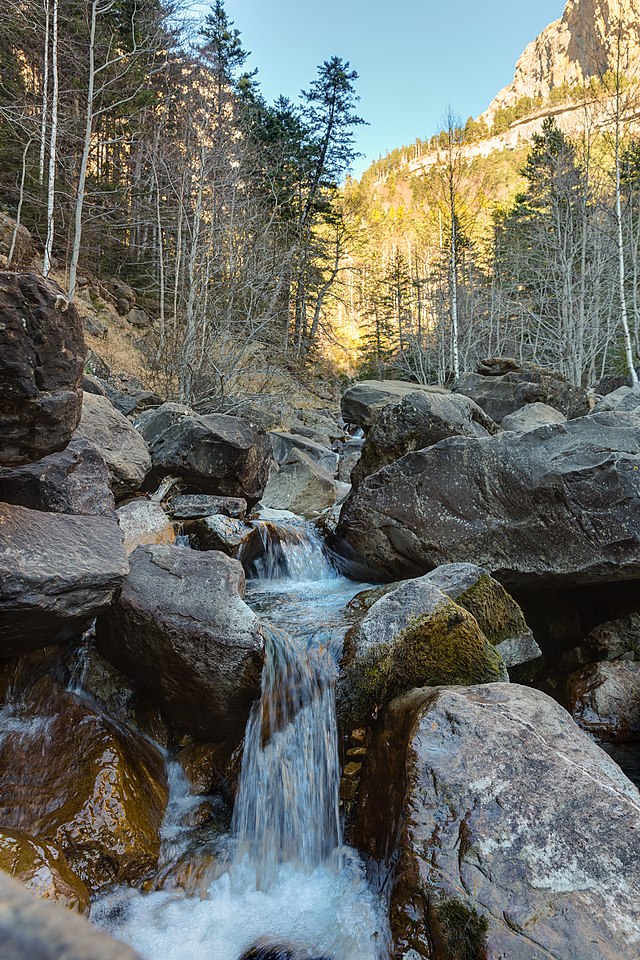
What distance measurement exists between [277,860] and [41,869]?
4.84ft

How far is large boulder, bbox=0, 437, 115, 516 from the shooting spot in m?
4.51

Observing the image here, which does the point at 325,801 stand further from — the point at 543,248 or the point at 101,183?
the point at 543,248

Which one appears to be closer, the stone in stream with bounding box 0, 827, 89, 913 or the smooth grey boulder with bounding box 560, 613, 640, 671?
the stone in stream with bounding box 0, 827, 89, 913

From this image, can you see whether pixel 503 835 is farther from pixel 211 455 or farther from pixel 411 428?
pixel 211 455

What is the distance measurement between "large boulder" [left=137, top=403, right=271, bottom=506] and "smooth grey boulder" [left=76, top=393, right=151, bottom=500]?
0.82 metres

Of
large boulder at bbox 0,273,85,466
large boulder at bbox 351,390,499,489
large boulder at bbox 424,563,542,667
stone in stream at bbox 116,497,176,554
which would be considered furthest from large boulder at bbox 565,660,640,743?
large boulder at bbox 0,273,85,466

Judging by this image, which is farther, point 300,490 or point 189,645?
point 300,490

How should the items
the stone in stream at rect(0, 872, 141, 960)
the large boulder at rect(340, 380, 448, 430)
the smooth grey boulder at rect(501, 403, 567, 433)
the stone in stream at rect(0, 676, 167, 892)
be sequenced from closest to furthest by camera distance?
the stone in stream at rect(0, 872, 141, 960) → the stone in stream at rect(0, 676, 167, 892) → the smooth grey boulder at rect(501, 403, 567, 433) → the large boulder at rect(340, 380, 448, 430)

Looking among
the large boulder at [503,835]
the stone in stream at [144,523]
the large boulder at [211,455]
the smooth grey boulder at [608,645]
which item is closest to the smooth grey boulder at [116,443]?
the stone in stream at [144,523]

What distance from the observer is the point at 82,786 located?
3418mm

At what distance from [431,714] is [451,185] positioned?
22.3 meters

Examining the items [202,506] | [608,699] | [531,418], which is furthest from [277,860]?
[531,418]

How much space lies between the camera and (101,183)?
676 inches

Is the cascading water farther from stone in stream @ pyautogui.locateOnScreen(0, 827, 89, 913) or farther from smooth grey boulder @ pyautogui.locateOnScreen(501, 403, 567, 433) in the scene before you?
smooth grey boulder @ pyautogui.locateOnScreen(501, 403, 567, 433)
